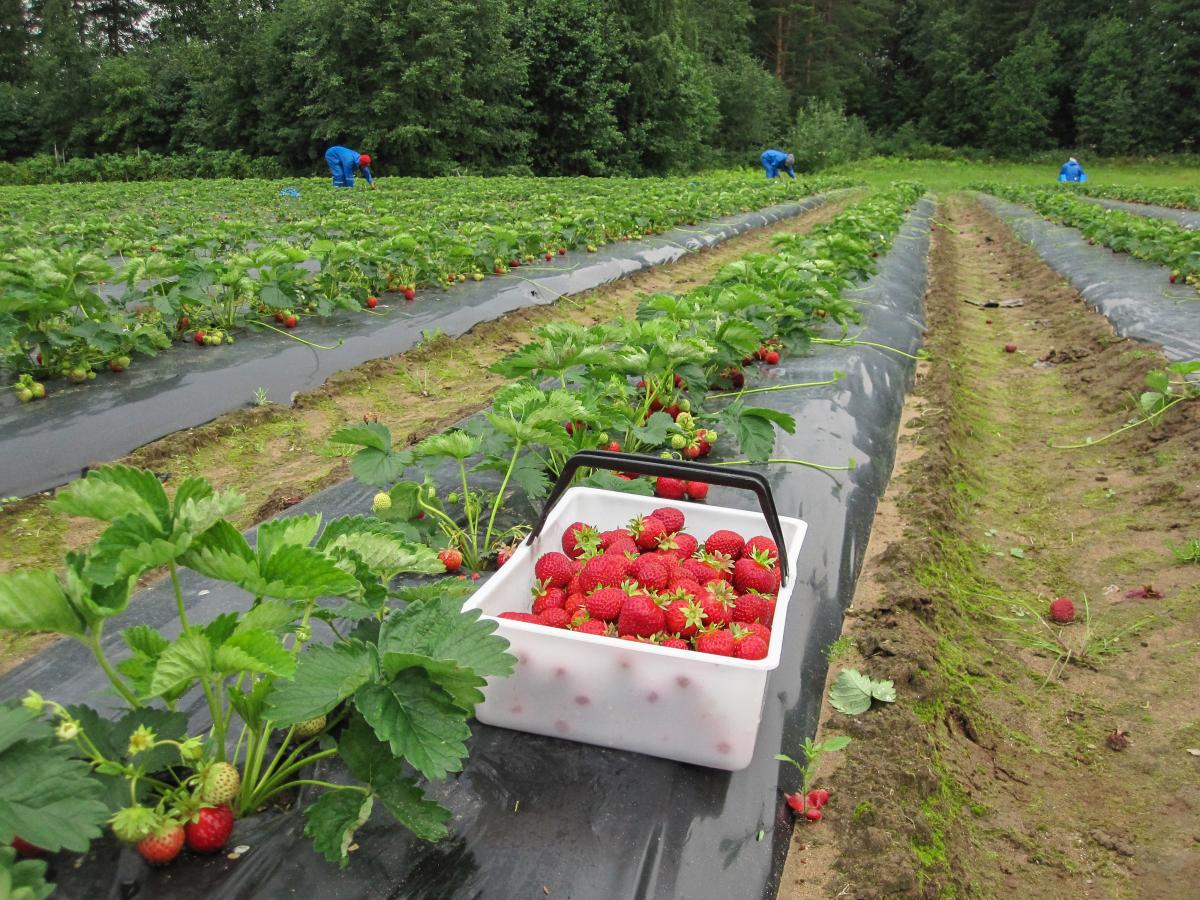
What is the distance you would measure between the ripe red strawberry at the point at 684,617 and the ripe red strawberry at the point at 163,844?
1.00 meters

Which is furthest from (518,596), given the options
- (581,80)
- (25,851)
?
(581,80)

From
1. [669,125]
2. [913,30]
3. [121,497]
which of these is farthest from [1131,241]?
[913,30]

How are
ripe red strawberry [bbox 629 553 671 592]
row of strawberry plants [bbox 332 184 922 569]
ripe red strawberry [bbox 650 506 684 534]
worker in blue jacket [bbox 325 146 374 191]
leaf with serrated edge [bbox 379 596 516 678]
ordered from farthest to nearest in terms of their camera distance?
worker in blue jacket [bbox 325 146 374 191]
row of strawberry plants [bbox 332 184 922 569]
ripe red strawberry [bbox 650 506 684 534]
ripe red strawberry [bbox 629 553 671 592]
leaf with serrated edge [bbox 379 596 516 678]

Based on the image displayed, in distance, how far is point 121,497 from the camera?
4.16ft

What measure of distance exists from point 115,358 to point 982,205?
22.6m

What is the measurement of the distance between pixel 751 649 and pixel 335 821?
0.84 metres

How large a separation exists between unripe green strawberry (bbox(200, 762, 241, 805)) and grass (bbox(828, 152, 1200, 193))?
3350cm

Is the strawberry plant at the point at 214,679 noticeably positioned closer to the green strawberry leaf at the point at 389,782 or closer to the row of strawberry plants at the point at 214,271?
the green strawberry leaf at the point at 389,782

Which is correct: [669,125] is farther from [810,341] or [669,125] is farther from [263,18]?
[810,341]

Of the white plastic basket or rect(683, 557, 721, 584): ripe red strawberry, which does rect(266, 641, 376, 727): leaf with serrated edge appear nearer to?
the white plastic basket

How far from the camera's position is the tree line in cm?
2606

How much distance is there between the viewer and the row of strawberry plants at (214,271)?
4.41m

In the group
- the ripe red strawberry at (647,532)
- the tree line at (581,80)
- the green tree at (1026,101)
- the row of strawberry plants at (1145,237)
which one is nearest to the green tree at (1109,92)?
the tree line at (581,80)

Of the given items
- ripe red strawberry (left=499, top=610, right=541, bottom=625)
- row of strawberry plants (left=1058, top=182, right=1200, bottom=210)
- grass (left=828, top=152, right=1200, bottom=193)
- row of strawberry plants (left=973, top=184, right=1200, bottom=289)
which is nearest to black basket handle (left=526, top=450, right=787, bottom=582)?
ripe red strawberry (left=499, top=610, right=541, bottom=625)
